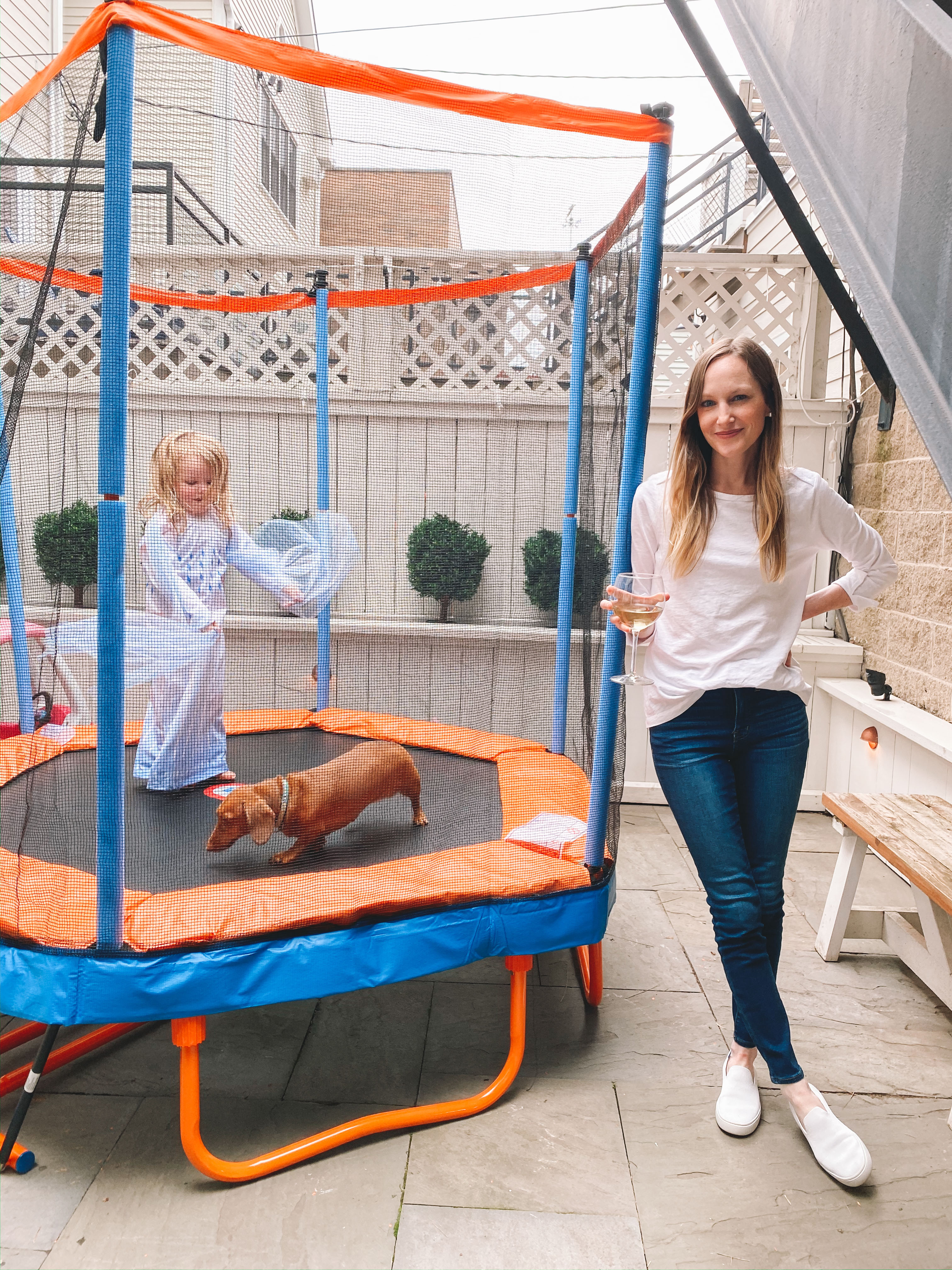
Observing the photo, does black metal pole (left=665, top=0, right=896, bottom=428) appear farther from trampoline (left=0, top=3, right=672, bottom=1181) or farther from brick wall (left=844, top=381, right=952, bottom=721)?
trampoline (left=0, top=3, right=672, bottom=1181)

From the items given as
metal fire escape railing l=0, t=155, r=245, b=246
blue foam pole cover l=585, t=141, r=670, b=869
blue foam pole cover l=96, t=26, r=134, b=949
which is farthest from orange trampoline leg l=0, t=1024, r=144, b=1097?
metal fire escape railing l=0, t=155, r=245, b=246

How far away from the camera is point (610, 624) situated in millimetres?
1720

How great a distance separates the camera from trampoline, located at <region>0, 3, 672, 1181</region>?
1478 mm

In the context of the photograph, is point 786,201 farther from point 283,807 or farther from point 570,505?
point 283,807

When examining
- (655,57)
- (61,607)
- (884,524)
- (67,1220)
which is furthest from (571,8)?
(67,1220)

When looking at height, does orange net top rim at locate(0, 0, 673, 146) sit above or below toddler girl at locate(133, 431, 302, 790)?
above

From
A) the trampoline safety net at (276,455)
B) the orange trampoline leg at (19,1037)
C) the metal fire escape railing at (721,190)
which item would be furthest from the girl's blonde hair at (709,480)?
the metal fire escape railing at (721,190)

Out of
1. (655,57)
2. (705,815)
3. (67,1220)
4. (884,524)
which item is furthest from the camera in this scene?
(884,524)

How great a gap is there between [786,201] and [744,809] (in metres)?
2.13

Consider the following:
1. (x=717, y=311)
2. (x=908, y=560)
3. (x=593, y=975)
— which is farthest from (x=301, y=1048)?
(x=717, y=311)

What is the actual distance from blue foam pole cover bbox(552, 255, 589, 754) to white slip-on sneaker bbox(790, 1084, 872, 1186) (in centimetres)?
112

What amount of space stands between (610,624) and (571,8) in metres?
2.20

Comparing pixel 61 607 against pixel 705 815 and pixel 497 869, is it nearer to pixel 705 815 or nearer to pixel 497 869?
pixel 497 869

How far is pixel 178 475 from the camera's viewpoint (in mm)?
1648
